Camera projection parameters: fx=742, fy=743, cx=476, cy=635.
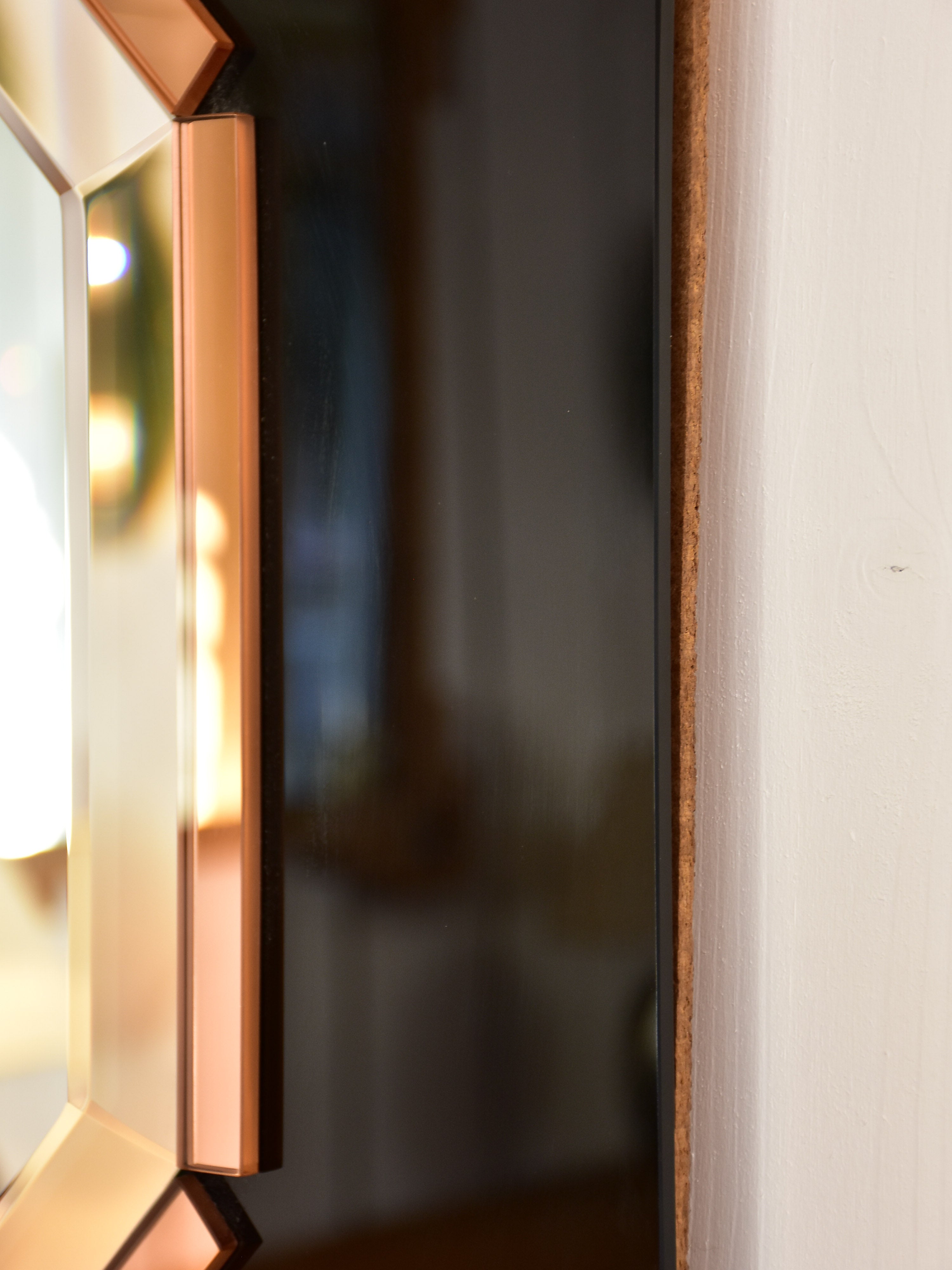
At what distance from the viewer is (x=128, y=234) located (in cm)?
36

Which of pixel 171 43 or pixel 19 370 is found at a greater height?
pixel 171 43

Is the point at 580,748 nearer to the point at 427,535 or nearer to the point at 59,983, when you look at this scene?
the point at 427,535

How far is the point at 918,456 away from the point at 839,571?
0.04 m

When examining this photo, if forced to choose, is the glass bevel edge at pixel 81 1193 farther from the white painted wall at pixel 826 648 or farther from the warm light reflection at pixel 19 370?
the warm light reflection at pixel 19 370

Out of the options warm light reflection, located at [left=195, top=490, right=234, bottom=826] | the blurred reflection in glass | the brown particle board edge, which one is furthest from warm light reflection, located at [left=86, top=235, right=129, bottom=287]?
the brown particle board edge

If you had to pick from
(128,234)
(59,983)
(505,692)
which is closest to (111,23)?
(128,234)

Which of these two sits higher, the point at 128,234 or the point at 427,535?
the point at 128,234

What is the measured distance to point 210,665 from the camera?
350 mm

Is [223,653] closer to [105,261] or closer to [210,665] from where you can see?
[210,665]

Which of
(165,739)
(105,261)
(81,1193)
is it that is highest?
(105,261)

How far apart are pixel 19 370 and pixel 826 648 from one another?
0.40 m

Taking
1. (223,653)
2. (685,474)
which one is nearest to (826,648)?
(685,474)

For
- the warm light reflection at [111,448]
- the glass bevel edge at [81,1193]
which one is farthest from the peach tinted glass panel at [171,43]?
the glass bevel edge at [81,1193]

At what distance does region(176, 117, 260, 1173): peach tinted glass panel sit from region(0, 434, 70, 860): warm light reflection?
0.09m
